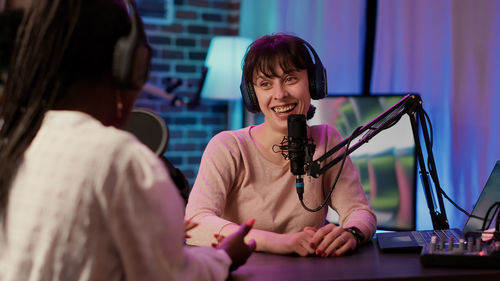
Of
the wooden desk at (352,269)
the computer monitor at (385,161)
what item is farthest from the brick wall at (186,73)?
the wooden desk at (352,269)

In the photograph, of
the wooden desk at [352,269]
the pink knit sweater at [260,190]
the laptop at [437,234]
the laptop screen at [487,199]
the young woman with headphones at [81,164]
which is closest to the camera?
the young woman with headphones at [81,164]

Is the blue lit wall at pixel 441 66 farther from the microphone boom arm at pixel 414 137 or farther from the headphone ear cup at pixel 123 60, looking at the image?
A: the headphone ear cup at pixel 123 60

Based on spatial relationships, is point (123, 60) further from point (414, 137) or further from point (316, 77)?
point (316, 77)

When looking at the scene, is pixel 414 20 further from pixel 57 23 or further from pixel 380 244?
pixel 57 23

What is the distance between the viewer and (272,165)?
1.87m

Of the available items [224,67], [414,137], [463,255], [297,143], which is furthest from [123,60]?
[224,67]

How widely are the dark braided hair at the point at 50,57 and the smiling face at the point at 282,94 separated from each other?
989 mm

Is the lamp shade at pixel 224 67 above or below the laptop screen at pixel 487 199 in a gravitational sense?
above

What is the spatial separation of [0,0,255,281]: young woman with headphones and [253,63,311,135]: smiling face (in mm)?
955

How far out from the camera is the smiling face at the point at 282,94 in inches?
72.6

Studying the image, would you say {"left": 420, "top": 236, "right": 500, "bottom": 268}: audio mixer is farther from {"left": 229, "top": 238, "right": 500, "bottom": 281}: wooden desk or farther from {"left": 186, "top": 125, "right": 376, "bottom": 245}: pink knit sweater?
{"left": 186, "top": 125, "right": 376, "bottom": 245}: pink knit sweater

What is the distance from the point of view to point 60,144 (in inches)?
32.9

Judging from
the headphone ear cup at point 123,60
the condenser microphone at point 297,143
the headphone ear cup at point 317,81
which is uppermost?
the headphone ear cup at point 123,60

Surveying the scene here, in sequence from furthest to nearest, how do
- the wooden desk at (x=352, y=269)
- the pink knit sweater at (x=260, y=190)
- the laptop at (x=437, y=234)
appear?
the pink knit sweater at (x=260, y=190) → the laptop at (x=437, y=234) → the wooden desk at (x=352, y=269)
